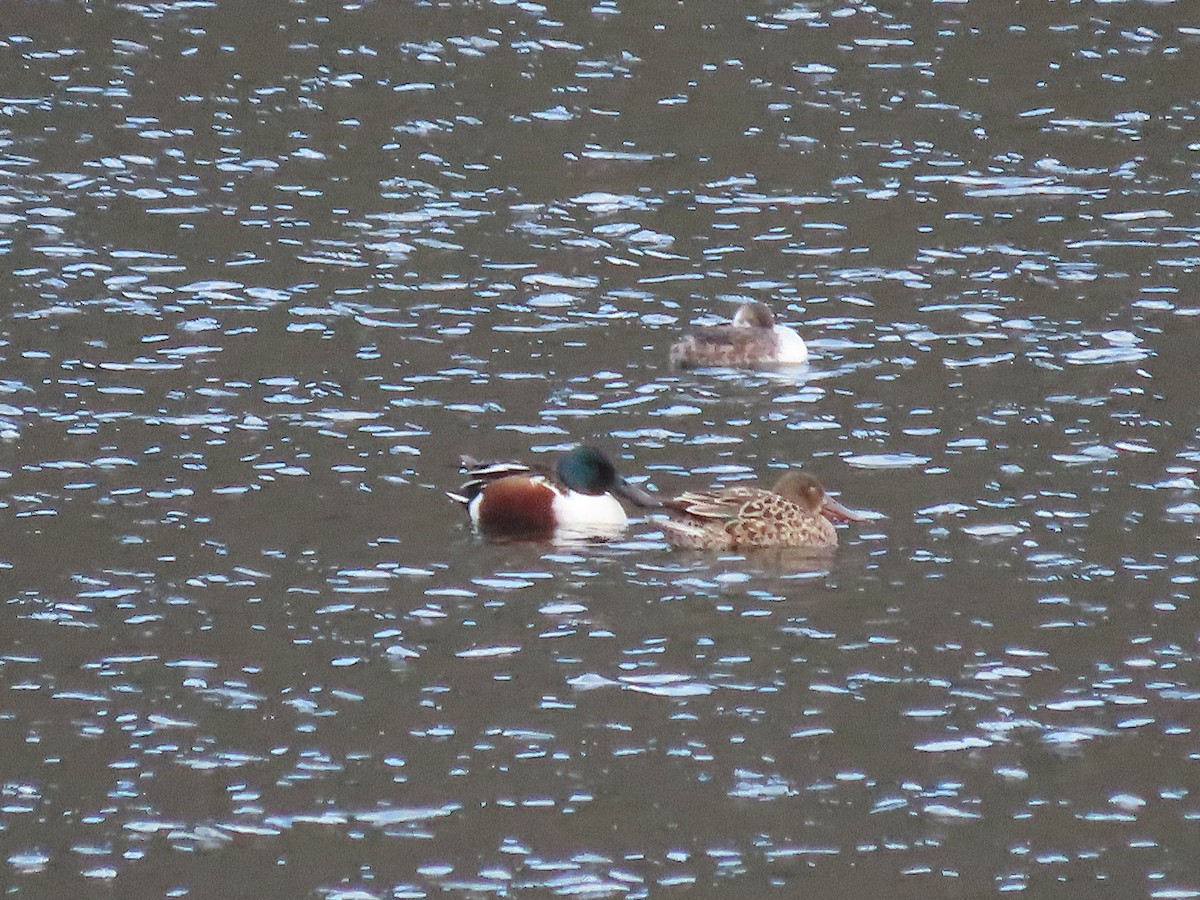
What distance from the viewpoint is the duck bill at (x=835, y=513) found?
43.1 ft

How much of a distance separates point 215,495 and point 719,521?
2.76m

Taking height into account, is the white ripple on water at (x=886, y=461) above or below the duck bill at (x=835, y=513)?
below

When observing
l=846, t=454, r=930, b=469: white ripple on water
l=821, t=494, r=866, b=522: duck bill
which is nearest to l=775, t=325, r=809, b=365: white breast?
l=846, t=454, r=930, b=469: white ripple on water

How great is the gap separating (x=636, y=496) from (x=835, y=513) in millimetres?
1104

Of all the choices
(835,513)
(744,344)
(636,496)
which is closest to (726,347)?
(744,344)

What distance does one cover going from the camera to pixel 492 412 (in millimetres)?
15117

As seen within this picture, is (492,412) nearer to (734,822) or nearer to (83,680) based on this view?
(83,680)

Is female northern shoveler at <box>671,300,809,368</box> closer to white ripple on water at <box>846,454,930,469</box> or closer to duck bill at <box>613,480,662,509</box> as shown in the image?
white ripple on water at <box>846,454,930,469</box>

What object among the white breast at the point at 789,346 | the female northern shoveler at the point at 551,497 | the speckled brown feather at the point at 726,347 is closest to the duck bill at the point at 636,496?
the female northern shoveler at the point at 551,497

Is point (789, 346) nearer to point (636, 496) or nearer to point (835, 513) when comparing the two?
point (636, 496)

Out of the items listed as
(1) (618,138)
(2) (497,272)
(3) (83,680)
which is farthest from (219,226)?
(3) (83,680)

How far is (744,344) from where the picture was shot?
1612 cm

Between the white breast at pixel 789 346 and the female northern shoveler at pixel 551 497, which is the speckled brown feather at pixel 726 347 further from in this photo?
the female northern shoveler at pixel 551 497

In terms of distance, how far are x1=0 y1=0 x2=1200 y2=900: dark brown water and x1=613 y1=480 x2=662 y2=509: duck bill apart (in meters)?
0.23
